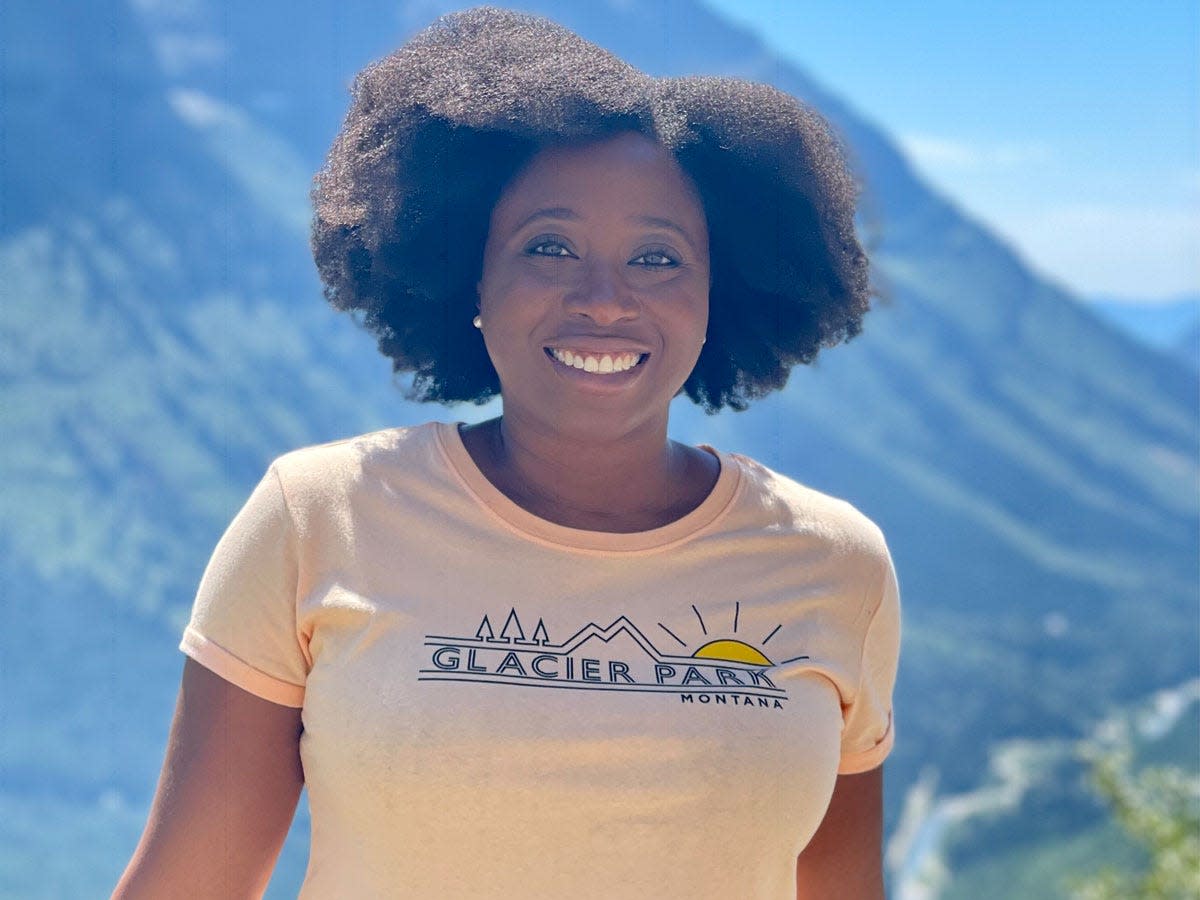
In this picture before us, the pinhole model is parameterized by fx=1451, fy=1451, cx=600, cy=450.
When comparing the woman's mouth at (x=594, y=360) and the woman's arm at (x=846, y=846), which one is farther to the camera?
the woman's arm at (x=846, y=846)

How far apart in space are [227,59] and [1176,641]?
27.1 ft

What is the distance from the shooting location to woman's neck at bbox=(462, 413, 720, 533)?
1.53 metres

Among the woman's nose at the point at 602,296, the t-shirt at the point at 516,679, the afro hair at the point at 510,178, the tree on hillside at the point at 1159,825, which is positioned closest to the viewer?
the t-shirt at the point at 516,679

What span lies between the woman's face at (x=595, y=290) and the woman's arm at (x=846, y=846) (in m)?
0.46

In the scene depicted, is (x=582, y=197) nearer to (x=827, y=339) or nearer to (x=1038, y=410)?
(x=827, y=339)

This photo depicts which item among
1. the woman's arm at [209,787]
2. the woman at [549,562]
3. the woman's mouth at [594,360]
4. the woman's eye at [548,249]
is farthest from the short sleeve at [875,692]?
the woman's arm at [209,787]

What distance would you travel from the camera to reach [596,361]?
4.82 feet

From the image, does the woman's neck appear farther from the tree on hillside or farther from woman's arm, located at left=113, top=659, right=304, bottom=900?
the tree on hillside

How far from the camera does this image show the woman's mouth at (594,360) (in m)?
1.46

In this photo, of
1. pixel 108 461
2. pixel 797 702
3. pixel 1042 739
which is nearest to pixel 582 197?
pixel 797 702

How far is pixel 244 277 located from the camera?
10.5m

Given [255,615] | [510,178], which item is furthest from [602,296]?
[255,615]

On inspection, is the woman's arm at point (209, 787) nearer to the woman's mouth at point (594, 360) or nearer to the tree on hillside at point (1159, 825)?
the woman's mouth at point (594, 360)

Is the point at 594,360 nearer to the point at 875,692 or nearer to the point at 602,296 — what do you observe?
the point at 602,296
